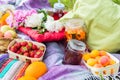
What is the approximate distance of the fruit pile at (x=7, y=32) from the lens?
1645mm

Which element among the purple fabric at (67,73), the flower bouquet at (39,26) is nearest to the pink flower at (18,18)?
the flower bouquet at (39,26)

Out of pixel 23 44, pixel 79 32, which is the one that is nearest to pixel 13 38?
pixel 23 44

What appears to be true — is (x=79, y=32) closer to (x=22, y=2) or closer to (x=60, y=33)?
(x=60, y=33)

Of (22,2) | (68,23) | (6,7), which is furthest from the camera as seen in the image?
(22,2)

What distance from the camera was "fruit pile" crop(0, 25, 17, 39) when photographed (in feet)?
5.40

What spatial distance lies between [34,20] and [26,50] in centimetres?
29

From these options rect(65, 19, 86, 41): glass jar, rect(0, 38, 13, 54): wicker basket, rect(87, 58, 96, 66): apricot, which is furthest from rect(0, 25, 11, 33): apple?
rect(87, 58, 96, 66): apricot

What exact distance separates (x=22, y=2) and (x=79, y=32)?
73cm

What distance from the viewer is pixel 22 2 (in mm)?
2102

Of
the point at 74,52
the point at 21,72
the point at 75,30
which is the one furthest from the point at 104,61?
the point at 21,72

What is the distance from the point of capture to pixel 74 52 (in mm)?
1398

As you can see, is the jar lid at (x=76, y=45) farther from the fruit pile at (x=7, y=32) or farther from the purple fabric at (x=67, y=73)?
the fruit pile at (x=7, y=32)

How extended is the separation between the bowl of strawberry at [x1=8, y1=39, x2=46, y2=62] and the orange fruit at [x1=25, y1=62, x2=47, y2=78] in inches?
2.6

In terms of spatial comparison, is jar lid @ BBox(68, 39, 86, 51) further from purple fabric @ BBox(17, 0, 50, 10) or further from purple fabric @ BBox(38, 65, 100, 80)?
purple fabric @ BBox(17, 0, 50, 10)
